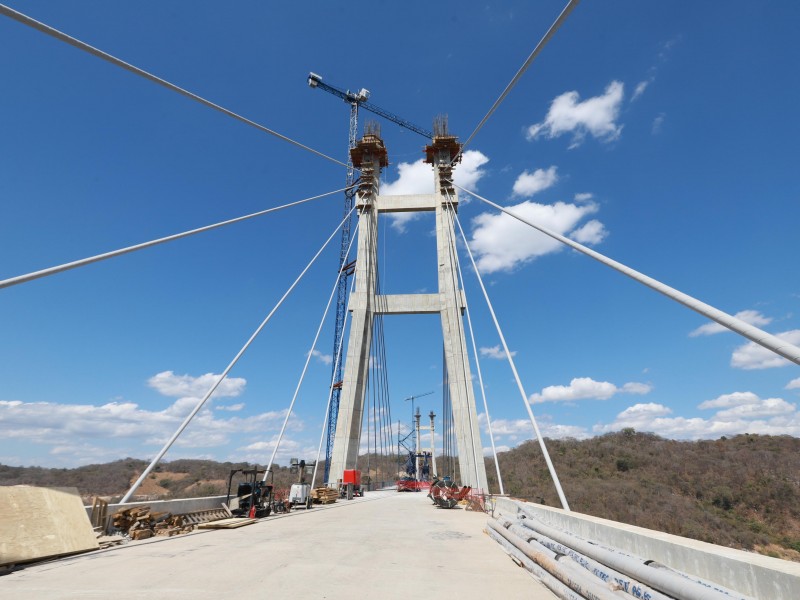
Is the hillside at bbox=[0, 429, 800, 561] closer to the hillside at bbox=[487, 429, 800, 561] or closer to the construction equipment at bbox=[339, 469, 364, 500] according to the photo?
the hillside at bbox=[487, 429, 800, 561]

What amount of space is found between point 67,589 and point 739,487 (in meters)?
59.0

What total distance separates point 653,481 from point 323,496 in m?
46.9

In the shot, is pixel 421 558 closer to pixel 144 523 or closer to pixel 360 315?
pixel 144 523

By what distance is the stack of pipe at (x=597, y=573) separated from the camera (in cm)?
371

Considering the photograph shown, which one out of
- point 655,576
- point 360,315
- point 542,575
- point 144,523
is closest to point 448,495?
point 360,315

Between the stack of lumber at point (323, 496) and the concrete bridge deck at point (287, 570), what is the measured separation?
36.8ft

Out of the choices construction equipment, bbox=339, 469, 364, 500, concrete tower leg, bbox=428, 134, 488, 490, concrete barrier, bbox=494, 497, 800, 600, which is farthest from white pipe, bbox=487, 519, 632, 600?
construction equipment, bbox=339, 469, 364, 500

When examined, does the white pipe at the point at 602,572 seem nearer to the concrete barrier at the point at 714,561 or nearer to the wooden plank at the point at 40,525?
the concrete barrier at the point at 714,561

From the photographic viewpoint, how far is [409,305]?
88.7 feet

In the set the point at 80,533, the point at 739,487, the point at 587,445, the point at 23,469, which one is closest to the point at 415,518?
the point at 80,533

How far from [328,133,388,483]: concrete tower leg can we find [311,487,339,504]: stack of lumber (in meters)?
1.88

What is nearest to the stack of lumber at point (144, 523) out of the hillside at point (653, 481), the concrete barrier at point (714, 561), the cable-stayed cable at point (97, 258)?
the cable-stayed cable at point (97, 258)

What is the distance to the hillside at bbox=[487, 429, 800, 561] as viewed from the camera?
35.3 metres

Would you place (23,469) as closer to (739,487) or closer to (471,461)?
(471,461)
